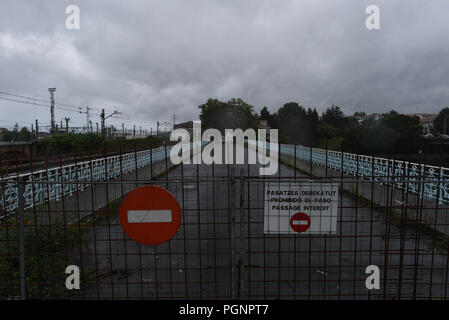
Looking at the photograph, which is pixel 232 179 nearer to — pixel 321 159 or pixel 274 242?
pixel 274 242

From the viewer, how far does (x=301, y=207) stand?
335 cm

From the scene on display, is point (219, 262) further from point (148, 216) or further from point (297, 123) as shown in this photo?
point (297, 123)

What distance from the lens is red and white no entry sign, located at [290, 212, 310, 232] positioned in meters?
3.37

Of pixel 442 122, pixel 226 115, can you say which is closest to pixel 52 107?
pixel 226 115

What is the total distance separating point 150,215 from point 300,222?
1.62 metres

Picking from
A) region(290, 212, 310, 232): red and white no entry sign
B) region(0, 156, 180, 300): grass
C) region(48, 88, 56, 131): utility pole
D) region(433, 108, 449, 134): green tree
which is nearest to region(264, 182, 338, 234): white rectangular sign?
region(290, 212, 310, 232): red and white no entry sign

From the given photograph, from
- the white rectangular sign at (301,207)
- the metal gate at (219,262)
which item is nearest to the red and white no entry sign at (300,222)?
the white rectangular sign at (301,207)

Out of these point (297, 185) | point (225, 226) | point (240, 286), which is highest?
point (297, 185)

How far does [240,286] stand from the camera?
3354 millimetres

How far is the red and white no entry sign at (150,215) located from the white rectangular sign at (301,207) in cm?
100

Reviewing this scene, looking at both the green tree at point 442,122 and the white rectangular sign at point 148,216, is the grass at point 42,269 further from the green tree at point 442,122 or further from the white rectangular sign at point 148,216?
the green tree at point 442,122

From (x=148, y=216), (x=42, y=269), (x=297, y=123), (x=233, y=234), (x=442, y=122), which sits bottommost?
(x=42, y=269)
